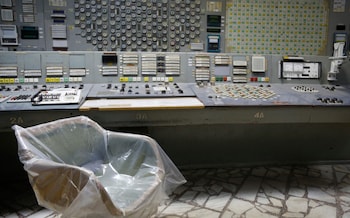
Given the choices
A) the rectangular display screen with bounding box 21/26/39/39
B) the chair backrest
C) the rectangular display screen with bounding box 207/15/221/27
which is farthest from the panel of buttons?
the chair backrest

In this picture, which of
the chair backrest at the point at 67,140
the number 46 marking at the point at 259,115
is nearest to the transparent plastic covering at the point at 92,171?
the chair backrest at the point at 67,140

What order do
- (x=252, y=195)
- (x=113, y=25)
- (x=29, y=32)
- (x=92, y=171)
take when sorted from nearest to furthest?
1. (x=92, y=171)
2. (x=252, y=195)
3. (x=29, y=32)
4. (x=113, y=25)

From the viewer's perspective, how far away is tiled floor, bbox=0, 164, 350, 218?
1934 mm

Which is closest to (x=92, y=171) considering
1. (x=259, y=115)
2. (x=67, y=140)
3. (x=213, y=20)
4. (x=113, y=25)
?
(x=67, y=140)

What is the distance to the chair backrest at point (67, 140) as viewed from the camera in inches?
48.4

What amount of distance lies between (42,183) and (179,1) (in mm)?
2300

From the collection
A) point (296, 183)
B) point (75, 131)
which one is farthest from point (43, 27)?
point (296, 183)

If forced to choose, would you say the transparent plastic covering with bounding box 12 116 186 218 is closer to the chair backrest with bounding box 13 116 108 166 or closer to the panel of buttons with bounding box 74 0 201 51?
the chair backrest with bounding box 13 116 108 166

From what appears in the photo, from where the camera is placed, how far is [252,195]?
7.10 feet

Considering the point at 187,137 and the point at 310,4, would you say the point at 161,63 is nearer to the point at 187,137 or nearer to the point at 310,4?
the point at 187,137

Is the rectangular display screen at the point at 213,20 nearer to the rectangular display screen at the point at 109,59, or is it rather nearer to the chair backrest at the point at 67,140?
the rectangular display screen at the point at 109,59

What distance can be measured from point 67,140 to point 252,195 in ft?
4.76

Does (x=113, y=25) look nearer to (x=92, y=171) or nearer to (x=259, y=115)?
(x=259, y=115)

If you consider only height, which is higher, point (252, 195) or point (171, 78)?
point (171, 78)
